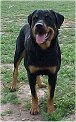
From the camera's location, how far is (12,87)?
22.4 ft

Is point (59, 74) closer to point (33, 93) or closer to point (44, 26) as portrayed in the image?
point (33, 93)

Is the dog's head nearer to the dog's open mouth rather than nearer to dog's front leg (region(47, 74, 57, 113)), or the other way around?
the dog's open mouth

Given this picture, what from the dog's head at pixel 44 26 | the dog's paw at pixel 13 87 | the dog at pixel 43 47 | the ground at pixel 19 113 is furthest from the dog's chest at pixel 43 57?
the dog's paw at pixel 13 87

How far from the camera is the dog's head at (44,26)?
5328 mm

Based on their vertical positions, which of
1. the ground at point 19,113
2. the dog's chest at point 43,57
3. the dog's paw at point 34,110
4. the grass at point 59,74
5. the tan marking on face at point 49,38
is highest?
the tan marking on face at point 49,38

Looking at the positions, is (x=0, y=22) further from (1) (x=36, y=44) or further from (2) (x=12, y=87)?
(1) (x=36, y=44)

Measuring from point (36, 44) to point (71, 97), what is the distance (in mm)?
1378

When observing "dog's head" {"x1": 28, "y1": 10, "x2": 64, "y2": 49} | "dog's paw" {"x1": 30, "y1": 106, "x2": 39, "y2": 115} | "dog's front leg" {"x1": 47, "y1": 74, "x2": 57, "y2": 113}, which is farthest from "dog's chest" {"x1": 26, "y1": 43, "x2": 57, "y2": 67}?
"dog's paw" {"x1": 30, "y1": 106, "x2": 39, "y2": 115}

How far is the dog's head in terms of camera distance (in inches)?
210

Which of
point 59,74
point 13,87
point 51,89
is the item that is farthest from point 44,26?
point 59,74

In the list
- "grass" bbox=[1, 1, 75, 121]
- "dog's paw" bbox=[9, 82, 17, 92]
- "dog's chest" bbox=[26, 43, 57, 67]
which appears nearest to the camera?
"dog's chest" bbox=[26, 43, 57, 67]

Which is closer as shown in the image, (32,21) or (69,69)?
(32,21)

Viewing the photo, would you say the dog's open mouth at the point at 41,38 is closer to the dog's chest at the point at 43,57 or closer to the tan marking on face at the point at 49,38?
the tan marking on face at the point at 49,38

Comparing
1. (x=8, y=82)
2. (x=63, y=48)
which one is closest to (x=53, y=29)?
(x=8, y=82)
